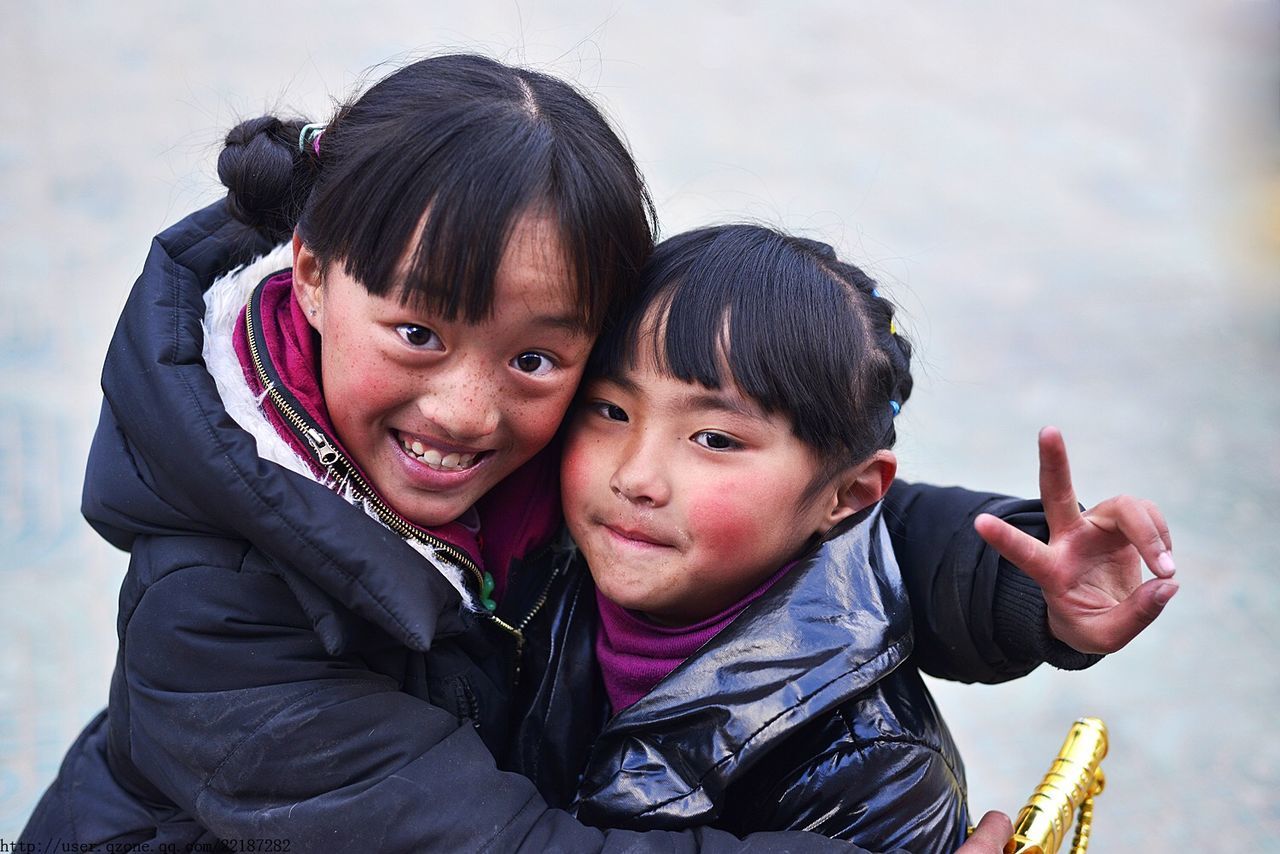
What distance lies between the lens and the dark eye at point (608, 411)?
141 cm

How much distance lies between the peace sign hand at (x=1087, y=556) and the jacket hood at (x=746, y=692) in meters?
0.16

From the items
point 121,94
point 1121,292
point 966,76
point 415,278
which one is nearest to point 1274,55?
point 966,76

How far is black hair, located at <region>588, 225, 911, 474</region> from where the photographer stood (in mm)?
1357

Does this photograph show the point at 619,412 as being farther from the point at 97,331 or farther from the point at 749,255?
the point at 97,331

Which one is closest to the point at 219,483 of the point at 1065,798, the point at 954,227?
the point at 1065,798

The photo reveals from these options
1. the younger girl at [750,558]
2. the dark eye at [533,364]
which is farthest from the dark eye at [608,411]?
the dark eye at [533,364]

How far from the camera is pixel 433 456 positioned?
52.7 inches

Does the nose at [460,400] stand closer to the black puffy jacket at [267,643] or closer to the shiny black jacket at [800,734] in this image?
the black puffy jacket at [267,643]

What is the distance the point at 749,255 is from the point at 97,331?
2.23 meters

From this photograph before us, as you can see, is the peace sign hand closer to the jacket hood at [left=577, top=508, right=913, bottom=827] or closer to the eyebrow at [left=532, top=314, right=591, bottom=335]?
the jacket hood at [left=577, top=508, right=913, bottom=827]

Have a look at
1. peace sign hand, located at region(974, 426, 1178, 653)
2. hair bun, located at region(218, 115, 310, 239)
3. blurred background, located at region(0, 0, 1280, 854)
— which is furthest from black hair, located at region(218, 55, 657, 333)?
blurred background, located at region(0, 0, 1280, 854)

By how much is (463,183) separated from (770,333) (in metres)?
0.35

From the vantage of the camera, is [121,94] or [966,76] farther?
[966,76]

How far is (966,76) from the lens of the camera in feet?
15.2
